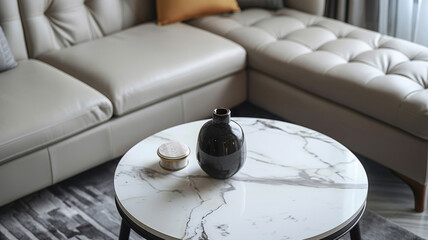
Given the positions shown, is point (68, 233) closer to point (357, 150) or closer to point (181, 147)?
point (181, 147)

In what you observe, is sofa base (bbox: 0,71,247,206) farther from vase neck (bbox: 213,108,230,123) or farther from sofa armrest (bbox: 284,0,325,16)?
vase neck (bbox: 213,108,230,123)

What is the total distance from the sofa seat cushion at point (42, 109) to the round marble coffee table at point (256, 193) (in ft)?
1.31

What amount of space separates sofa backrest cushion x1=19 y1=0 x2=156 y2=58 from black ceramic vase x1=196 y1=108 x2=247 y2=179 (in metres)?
1.26

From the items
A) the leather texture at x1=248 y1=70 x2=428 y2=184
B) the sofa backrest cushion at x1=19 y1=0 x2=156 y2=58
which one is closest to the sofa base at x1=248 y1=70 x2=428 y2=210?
the leather texture at x1=248 y1=70 x2=428 y2=184

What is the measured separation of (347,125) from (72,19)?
1.34 meters

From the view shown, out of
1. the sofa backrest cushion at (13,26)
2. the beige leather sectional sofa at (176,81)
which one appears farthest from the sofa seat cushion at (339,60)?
the sofa backrest cushion at (13,26)

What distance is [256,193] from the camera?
5.41 ft

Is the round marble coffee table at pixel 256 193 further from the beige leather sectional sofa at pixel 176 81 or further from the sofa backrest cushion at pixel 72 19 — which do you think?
the sofa backrest cushion at pixel 72 19

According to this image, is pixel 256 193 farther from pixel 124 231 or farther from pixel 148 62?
pixel 148 62

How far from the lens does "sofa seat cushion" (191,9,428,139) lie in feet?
7.05

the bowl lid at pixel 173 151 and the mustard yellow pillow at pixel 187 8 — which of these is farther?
the mustard yellow pillow at pixel 187 8

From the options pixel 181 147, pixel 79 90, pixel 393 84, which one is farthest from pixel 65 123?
pixel 393 84

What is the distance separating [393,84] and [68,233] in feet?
4.34

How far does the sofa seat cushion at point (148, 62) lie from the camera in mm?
2348
